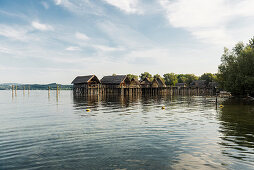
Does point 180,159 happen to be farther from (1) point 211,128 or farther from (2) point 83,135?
(1) point 211,128

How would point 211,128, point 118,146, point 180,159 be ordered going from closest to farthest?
point 180,159, point 118,146, point 211,128

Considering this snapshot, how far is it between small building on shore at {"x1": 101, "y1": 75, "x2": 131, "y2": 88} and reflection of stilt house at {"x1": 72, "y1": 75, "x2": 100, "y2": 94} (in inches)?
171

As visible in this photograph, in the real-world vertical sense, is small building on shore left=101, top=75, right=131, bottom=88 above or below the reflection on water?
above

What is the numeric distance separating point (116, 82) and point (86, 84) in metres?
10.9

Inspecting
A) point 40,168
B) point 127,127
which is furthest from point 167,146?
point 40,168

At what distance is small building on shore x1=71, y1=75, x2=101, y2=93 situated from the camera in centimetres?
6862

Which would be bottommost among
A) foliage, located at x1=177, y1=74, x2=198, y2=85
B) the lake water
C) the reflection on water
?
the reflection on water

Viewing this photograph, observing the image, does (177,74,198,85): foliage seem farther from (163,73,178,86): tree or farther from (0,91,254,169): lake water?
(0,91,254,169): lake water

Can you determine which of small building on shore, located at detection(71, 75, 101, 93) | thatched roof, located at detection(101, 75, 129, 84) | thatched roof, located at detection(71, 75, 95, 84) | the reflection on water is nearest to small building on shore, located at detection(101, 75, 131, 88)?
thatched roof, located at detection(101, 75, 129, 84)

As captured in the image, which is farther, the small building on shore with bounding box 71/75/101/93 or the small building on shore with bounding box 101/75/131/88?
the small building on shore with bounding box 101/75/131/88

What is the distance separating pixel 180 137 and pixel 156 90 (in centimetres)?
7840

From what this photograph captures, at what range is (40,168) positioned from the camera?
23.5ft

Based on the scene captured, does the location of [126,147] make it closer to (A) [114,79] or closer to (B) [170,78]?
(A) [114,79]

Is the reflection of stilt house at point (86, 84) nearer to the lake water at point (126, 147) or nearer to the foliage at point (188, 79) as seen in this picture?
the lake water at point (126, 147)
